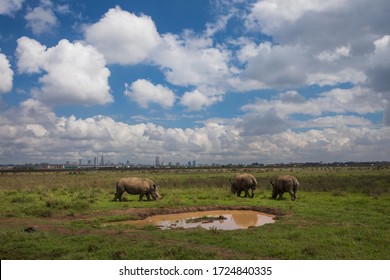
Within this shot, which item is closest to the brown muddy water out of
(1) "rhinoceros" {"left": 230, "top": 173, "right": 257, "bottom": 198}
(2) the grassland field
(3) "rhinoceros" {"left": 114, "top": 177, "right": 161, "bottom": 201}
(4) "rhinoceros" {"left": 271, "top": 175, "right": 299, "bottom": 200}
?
(2) the grassland field

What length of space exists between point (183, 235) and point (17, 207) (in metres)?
13.2

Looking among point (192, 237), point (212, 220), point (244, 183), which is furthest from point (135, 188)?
point (192, 237)

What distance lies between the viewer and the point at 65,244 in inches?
475

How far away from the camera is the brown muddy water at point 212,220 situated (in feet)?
55.6

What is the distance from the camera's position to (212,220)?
18297mm

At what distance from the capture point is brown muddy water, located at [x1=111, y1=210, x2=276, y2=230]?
1695 cm

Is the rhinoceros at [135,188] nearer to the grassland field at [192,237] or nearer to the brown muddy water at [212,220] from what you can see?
the grassland field at [192,237]

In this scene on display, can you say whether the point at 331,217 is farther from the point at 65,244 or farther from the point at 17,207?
the point at 17,207

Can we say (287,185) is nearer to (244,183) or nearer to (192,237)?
(244,183)

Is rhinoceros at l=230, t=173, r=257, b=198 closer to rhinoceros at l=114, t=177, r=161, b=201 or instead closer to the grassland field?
rhinoceros at l=114, t=177, r=161, b=201

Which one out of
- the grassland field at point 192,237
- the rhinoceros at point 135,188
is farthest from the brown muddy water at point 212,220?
the rhinoceros at point 135,188

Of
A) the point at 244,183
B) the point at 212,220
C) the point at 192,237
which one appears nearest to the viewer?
the point at 192,237

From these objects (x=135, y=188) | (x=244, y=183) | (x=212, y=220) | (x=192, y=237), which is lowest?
(x=212, y=220)
